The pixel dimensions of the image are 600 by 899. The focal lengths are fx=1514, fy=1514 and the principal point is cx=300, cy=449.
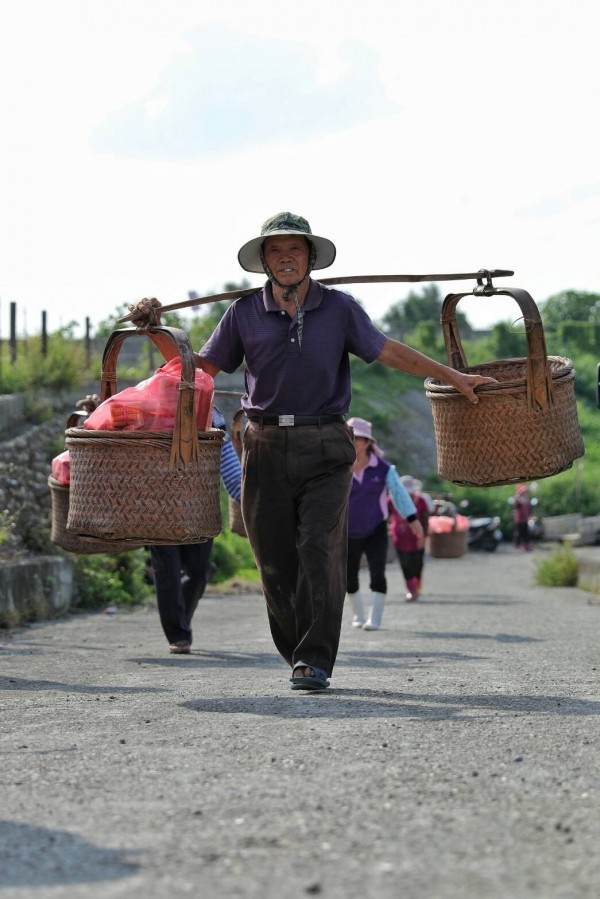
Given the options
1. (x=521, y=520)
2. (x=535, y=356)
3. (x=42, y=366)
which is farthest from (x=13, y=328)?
(x=521, y=520)

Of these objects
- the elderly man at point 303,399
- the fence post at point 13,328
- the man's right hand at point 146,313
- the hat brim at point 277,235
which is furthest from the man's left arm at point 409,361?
the fence post at point 13,328

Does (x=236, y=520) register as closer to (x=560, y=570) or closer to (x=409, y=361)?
(x=409, y=361)

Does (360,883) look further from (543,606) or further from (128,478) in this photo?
(543,606)

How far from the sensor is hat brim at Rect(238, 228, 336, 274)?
7184mm

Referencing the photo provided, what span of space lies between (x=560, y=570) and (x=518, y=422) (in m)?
17.4

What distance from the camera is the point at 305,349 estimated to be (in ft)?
23.4

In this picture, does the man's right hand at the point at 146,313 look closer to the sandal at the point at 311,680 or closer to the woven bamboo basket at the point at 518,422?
the woven bamboo basket at the point at 518,422

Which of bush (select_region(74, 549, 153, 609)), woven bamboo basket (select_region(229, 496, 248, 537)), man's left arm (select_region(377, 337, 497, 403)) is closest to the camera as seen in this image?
man's left arm (select_region(377, 337, 497, 403))

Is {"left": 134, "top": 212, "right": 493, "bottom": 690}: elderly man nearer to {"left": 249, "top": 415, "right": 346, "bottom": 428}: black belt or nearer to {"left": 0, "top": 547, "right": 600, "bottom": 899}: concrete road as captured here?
{"left": 249, "top": 415, "right": 346, "bottom": 428}: black belt

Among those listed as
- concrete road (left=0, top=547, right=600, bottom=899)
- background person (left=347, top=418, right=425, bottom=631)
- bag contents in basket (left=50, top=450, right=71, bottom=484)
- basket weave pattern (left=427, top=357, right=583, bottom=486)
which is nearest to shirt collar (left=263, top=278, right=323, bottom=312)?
basket weave pattern (left=427, top=357, right=583, bottom=486)

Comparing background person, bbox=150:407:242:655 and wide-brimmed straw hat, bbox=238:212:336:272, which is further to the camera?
background person, bbox=150:407:242:655

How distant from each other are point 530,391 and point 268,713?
7.27ft

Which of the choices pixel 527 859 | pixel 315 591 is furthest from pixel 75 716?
pixel 527 859

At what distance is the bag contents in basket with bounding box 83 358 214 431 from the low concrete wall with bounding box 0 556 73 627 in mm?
5992
